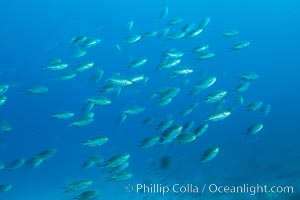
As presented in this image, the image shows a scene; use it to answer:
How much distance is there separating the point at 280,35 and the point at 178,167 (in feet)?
241

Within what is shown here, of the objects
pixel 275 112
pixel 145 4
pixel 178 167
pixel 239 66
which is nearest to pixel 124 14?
pixel 145 4

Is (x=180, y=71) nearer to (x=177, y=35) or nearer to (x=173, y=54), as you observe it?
(x=173, y=54)

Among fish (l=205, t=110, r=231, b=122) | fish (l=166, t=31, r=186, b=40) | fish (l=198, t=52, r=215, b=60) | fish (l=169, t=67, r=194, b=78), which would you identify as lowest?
fish (l=205, t=110, r=231, b=122)

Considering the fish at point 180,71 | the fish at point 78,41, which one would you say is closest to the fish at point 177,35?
the fish at point 180,71

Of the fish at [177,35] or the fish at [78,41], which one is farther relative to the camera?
the fish at [177,35]

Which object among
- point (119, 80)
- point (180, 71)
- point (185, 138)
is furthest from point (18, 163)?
point (180, 71)

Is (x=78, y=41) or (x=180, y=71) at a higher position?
(x=78, y=41)

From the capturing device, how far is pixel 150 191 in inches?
483

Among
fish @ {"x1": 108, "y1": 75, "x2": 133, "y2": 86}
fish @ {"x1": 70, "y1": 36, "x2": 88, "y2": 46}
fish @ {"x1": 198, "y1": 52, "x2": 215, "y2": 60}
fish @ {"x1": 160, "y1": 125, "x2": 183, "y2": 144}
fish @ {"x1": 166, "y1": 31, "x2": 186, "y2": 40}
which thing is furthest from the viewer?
fish @ {"x1": 166, "y1": 31, "x2": 186, "y2": 40}

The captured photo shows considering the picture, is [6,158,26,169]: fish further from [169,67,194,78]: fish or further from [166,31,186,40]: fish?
[166,31,186,40]: fish

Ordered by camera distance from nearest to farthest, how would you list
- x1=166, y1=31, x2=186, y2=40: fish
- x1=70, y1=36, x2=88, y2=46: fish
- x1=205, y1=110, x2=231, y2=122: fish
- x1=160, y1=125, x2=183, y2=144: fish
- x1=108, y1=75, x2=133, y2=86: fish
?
x1=160, y1=125, x2=183, y2=144: fish, x1=205, y1=110, x2=231, y2=122: fish, x1=108, y1=75, x2=133, y2=86: fish, x1=70, y1=36, x2=88, y2=46: fish, x1=166, y1=31, x2=186, y2=40: fish

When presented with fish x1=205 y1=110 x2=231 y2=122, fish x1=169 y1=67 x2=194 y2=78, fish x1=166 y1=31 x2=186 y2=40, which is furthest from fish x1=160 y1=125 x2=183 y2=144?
fish x1=166 y1=31 x2=186 y2=40

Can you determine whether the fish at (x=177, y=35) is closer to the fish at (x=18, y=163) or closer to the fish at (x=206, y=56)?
the fish at (x=206, y=56)

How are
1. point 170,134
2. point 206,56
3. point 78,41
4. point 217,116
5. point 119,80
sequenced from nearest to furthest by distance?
point 170,134
point 217,116
point 119,80
point 78,41
point 206,56
